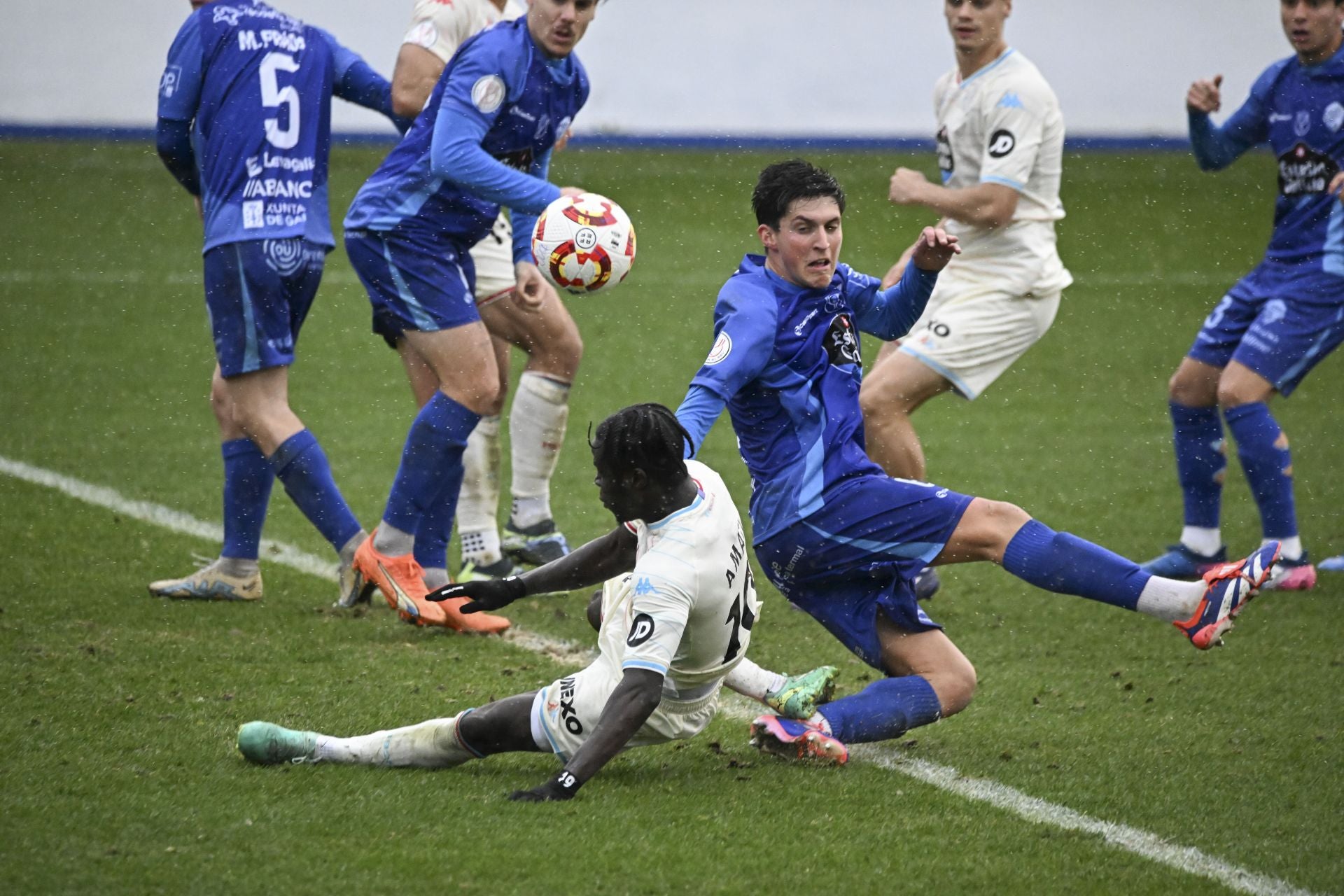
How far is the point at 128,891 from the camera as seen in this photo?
9.75 ft

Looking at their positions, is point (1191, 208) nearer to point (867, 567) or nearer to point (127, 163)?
point (127, 163)

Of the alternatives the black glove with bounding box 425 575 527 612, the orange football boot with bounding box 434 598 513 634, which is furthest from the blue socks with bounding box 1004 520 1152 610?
the orange football boot with bounding box 434 598 513 634

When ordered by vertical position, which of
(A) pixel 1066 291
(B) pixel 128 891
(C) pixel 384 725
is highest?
(B) pixel 128 891

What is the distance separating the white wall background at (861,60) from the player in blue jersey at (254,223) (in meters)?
12.3

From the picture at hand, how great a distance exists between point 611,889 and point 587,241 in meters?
2.34

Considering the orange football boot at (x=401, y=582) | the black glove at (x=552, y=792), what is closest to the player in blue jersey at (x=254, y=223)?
the orange football boot at (x=401, y=582)

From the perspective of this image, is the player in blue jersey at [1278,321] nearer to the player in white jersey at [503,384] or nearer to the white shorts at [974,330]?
the white shorts at [974,330]

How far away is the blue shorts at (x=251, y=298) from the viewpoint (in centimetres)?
525

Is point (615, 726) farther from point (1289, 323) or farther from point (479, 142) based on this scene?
point (1289, 323)

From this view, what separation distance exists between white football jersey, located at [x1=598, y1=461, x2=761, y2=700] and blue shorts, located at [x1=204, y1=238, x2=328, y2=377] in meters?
2.07

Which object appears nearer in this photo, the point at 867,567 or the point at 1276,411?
the point at 867,567

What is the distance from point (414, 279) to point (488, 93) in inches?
25.9

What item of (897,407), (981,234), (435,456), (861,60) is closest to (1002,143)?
(981,234)

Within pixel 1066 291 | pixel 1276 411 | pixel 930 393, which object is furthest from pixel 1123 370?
pixel 930 393
